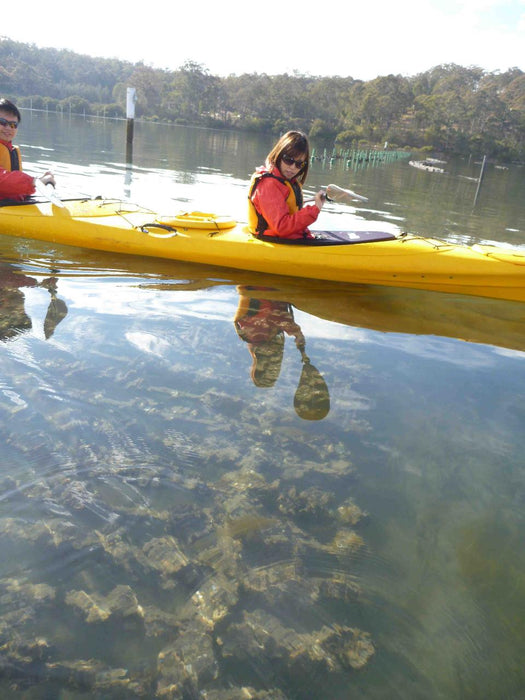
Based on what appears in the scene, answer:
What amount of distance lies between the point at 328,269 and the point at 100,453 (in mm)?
3246

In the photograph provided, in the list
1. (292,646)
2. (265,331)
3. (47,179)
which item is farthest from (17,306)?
(292,646)

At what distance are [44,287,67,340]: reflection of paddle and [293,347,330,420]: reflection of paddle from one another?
1.79 meters

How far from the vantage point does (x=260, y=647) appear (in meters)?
1.54

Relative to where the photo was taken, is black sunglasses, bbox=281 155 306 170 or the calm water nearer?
the calm water

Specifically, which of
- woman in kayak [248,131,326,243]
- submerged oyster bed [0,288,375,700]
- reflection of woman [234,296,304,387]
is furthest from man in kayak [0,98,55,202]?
submerged oyster bed [0,288,375,700]

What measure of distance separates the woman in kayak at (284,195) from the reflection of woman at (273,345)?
70cm

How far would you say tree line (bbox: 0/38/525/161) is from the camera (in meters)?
54.4

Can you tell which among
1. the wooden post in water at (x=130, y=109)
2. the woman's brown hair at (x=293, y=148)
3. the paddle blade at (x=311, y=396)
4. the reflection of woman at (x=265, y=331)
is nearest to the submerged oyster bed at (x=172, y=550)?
the paddle blade at (x=311, y=396)

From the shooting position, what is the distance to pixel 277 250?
16.1ft

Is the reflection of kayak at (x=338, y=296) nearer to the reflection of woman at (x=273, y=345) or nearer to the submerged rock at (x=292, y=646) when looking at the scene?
the reflection of woman at (x=273, y=345)

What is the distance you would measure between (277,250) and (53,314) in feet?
7.29

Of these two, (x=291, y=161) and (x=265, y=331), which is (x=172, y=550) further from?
(x=291, y=161)

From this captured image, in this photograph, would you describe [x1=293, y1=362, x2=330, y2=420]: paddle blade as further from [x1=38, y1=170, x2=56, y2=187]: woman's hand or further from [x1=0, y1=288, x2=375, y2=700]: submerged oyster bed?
[x1=38, y1=170, x2=56, y2=187]: woman's hand

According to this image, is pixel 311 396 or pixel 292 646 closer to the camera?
pixel 292 646
